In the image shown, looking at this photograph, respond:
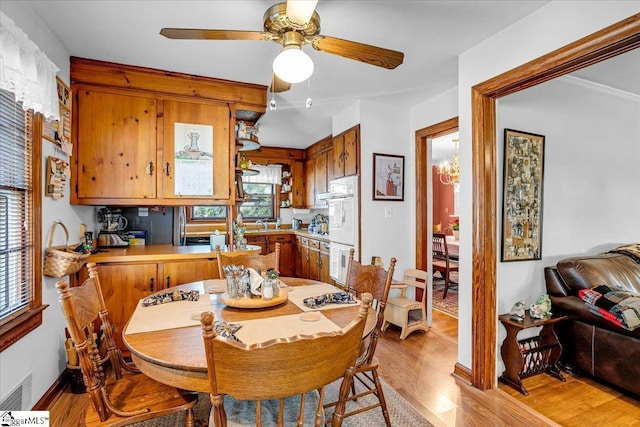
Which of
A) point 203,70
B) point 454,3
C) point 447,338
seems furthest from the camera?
point 447,338

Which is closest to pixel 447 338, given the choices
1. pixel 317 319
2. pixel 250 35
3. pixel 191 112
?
pixel 317 319

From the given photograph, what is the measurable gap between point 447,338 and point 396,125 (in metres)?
2.32

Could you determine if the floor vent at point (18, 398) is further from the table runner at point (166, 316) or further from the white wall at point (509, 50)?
the white wall at point (509, 50)

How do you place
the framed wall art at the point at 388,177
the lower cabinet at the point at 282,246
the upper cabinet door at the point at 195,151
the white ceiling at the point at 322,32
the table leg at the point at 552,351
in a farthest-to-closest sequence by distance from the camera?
the lower cabinet at the point at 282,246 → the framed wall art at the point at 388,177 → the upper cabinet door at the point at 195,151 → the table leg at the point at 552,351 → the white ceiling at the point at 322,32

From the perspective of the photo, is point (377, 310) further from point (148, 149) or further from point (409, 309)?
point (148, 149)

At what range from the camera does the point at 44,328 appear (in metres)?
2.03

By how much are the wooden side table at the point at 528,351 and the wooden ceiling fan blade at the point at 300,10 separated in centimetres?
234

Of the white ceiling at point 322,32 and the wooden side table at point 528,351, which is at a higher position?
the white ceiling at point 322,32

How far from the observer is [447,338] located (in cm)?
314

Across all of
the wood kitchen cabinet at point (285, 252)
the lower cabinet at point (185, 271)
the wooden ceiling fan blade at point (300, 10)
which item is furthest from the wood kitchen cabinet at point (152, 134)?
the wood kitchen cabinet at point (285, 252)

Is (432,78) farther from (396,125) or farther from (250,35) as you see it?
(250,35)

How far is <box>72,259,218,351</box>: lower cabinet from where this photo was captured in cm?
256

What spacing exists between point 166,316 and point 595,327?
286 cm

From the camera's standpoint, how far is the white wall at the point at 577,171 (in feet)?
8.41
